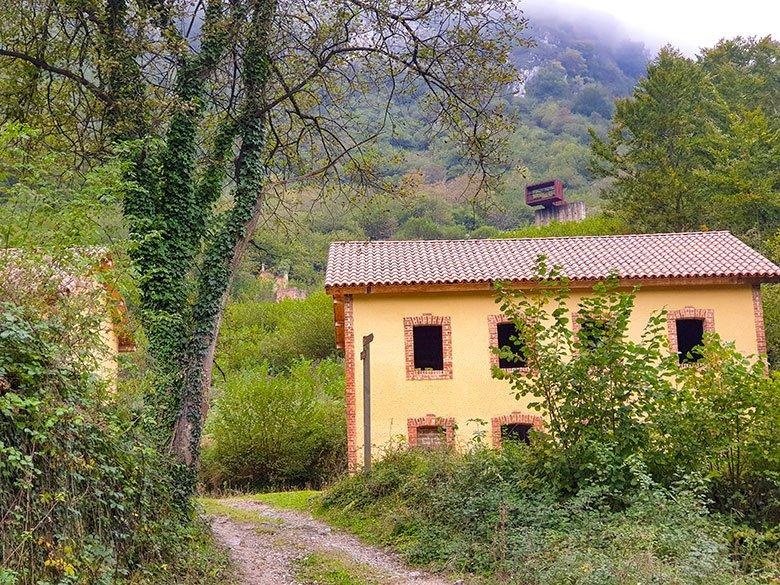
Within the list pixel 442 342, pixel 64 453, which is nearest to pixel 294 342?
pixel 442 342

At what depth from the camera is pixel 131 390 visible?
7.20 m

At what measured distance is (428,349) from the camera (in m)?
18.6

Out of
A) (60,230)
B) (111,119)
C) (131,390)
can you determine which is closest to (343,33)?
(111,119)

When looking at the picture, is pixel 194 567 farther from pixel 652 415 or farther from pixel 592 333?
pixel 652 415

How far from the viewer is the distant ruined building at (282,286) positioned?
43.1 meters

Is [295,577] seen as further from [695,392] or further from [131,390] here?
[695,392]

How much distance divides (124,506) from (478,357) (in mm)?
12006

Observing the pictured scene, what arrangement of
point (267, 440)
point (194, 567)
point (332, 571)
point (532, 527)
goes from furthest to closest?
point (267, 440), point (332, 571), point (532, 527), point (194, 567)

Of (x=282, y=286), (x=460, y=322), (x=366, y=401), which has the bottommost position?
(x=366, y=401)

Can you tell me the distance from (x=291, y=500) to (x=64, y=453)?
10.7 m

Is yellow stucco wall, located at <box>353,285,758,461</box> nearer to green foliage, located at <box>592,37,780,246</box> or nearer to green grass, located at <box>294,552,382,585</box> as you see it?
green grass, located at <box>294,552,382,585</box>

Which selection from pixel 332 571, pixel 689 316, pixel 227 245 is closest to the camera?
pixel 332 571

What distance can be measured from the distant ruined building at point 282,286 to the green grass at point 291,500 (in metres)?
26.1

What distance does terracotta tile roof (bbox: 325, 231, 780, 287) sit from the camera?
17547mm
